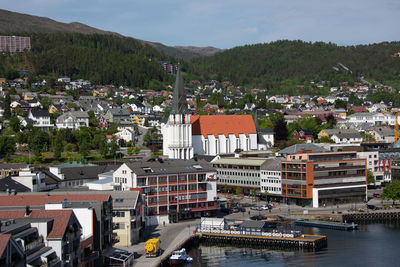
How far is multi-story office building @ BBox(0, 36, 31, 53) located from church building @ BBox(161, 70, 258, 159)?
3962 inches

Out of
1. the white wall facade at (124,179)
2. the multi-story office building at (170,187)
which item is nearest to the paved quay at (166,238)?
the multi-story office building at (170,187)

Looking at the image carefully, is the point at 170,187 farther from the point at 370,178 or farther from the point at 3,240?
the point at 3,240

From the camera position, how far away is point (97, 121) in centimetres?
12050

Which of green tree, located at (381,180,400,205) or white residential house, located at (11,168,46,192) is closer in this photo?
white residential house, located at (11,168,46,192)

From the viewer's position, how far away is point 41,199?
1807 inches

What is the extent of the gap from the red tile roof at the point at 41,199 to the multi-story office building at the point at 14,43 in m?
145

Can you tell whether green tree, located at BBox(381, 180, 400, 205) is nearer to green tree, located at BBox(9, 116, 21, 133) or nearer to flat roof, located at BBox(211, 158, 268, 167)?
flat roof, located at BBox(211, 158, 268, 167)

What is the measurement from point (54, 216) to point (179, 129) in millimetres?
56979

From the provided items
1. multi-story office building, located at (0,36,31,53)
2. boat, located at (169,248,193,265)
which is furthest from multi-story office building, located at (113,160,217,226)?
multi-story office building, located at (0,36,31,53)

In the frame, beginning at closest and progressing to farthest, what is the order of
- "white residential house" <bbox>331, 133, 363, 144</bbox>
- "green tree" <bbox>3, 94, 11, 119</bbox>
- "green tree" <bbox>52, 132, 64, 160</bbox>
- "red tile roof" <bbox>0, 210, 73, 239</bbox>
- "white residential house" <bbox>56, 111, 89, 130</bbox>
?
1. "red tile roof" <bbox>0, 210, 73, 239</bbox>
2. "green tree" <bbox>52, 132, 64, 160</bbox>
3. "green tree" <bbox>3, 94, 11, 119</bbox>
4. "white residential house" <bbox>56, 111, 89, 130</bbox>
5. "white residential house" <bbox>331, 133, 363, 144</bbox>

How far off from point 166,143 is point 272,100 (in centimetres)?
10135

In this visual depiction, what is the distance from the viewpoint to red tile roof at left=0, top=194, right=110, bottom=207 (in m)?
44.9

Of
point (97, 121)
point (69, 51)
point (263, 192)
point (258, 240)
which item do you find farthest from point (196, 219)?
point (69, 51)

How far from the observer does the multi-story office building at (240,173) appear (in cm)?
7638
